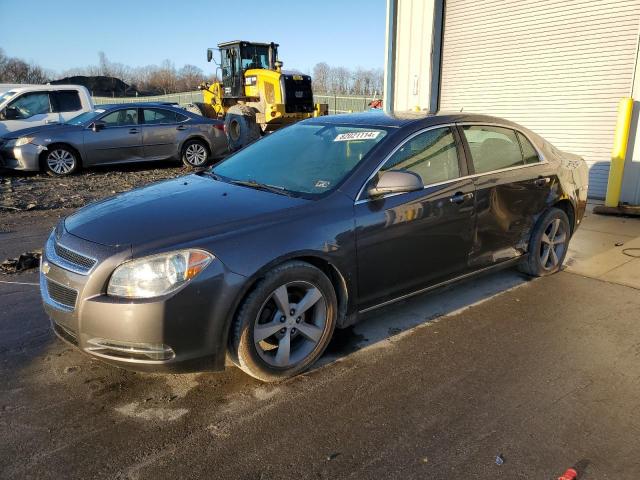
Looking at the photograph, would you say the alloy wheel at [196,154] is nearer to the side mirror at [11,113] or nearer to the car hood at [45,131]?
the car hood at [45,131]

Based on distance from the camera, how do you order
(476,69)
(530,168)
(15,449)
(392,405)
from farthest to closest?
(476,69) → (530,168) → (392,405) → (15,449)

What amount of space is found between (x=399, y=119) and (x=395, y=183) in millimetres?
893

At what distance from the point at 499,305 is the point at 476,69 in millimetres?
7295

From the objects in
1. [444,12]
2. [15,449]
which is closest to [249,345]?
[15,449]

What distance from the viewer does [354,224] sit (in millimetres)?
3311

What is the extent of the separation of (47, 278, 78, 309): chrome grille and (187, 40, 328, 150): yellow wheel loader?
11620 millimetres

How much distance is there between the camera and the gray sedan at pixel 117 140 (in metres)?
10.3

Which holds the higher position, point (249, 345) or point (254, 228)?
point (254, 228)

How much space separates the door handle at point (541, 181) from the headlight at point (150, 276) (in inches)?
130

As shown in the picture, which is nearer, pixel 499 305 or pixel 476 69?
pixel 499 305

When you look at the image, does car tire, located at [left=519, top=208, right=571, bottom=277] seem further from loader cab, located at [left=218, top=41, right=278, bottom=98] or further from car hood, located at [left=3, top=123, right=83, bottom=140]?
loader cab, located at [left=218, top=41, right=278, bottom=98]

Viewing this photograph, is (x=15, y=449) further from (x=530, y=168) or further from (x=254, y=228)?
(x=530, y=168)

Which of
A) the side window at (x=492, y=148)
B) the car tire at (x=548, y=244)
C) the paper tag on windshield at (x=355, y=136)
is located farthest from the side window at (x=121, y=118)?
the car tire at (x=548, y=244)

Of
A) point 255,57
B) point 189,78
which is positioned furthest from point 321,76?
point 255,57
